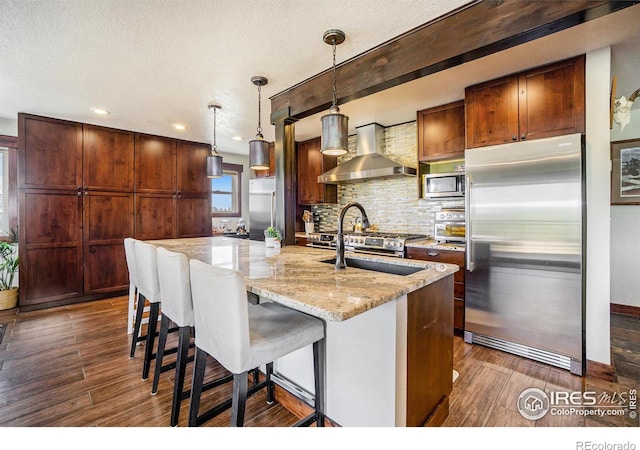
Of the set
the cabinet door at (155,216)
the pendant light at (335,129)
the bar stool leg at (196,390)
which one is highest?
the pendant light at (335,129)

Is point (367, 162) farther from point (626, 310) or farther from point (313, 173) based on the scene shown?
point (626, 310)

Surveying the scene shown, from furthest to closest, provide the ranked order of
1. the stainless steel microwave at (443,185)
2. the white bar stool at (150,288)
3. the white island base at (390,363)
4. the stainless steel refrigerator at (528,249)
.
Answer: the stainless steel microwave at (443,185) → the stainless steel refrigerator at (528,249) → the white bar stool at (150,288) → the white island base at (390,363)

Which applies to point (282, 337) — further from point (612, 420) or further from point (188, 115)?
point (188, 115)

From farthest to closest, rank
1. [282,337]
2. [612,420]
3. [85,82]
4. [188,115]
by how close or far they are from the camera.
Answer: [188,115]
[85,82]
[612,420]
[282,337]

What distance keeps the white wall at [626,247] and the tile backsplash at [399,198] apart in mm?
1917

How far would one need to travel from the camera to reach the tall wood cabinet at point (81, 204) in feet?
11.8

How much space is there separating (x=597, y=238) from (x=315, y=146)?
12.0 feet

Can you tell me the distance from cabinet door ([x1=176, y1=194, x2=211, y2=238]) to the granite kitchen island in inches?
141

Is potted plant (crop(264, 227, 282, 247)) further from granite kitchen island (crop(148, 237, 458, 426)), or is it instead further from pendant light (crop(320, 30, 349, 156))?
pendant light (crop(320, 30, 349, 156))

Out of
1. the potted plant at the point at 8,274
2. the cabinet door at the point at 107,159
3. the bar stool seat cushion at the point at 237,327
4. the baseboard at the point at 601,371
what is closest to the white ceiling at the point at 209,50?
the cabinet door at the point at 107,159

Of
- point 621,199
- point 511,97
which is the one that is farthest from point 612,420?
point 621,199

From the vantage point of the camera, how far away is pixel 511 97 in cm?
257

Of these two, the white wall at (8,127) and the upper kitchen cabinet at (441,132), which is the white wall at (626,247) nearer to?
the upper kitchen cabinet at (441,132)
